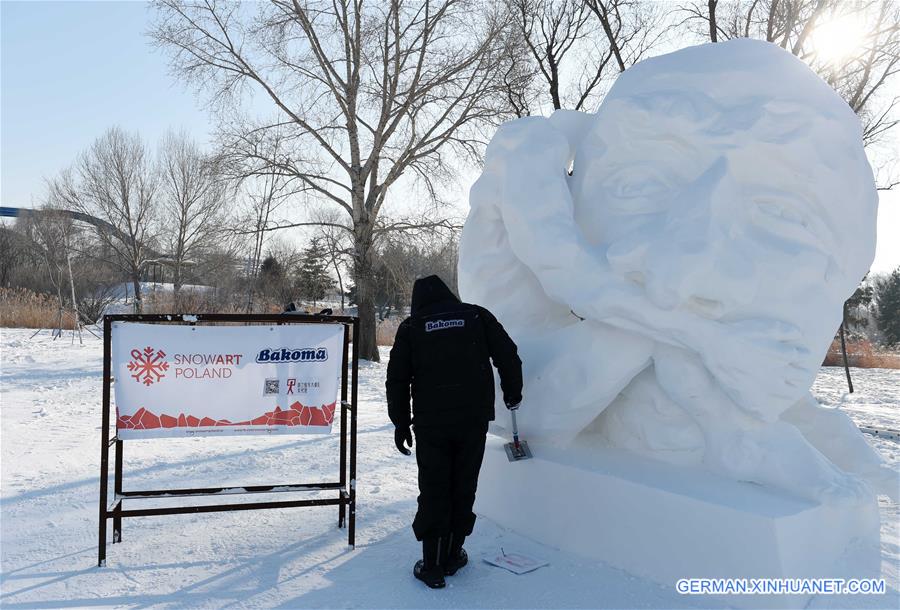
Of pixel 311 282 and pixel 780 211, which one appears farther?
pixel 311 282

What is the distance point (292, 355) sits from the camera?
140 inches

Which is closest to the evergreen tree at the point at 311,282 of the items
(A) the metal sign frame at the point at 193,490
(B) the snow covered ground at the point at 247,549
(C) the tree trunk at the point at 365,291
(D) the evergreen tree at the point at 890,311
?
(C) the tree trunk at the point at 365,291

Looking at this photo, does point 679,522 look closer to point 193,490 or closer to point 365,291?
point 193,490

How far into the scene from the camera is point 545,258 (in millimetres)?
3883

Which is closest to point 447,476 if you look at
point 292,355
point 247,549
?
point 292,355

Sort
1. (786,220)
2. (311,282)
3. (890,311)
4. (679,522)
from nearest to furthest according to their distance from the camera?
(679,522) → (786,220) → (311,282) → (890,311)

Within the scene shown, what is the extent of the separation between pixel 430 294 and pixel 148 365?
Answer: 5.03 feet

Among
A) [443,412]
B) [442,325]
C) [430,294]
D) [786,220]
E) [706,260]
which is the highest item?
[786,220]

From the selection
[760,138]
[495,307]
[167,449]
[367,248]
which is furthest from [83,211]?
[760,138]

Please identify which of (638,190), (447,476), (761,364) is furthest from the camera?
(638,190)

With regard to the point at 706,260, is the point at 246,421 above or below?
below

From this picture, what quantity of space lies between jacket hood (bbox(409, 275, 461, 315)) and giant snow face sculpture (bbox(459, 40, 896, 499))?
792mm

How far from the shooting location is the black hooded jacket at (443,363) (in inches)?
125

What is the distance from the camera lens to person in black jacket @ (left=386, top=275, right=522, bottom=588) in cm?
317
